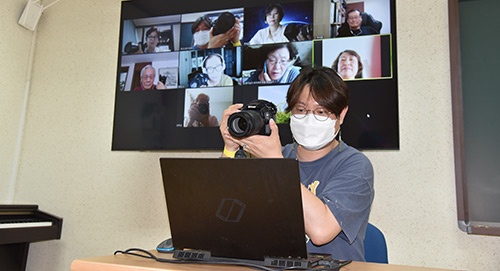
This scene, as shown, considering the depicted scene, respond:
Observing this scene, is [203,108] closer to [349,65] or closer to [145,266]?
[349,65]

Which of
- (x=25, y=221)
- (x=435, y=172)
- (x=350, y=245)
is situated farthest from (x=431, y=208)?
(x=25, y=221)

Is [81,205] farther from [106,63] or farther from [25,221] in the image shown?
[106,63]

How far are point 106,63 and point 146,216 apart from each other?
901 millimetres

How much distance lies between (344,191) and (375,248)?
32cm

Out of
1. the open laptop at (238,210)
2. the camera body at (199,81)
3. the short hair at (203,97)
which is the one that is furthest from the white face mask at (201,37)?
the open laptop at (238,210)

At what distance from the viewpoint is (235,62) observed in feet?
6.91

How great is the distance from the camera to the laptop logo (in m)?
0.80

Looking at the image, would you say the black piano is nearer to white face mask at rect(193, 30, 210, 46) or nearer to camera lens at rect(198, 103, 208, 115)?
camera lens at rect(198, 103, 208, 115)

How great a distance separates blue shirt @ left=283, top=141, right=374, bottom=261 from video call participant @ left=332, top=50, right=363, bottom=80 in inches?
25.7

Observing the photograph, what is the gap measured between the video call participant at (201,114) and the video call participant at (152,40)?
410mm

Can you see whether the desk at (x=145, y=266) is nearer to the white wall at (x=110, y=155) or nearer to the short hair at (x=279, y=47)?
the white wall at (x=110, y=155)

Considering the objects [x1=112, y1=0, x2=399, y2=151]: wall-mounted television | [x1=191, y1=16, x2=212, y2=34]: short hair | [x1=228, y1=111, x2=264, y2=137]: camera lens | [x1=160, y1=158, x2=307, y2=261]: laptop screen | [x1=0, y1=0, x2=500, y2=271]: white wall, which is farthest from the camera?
[x1=191, y1=16, x2=212, y2=34]: short hair

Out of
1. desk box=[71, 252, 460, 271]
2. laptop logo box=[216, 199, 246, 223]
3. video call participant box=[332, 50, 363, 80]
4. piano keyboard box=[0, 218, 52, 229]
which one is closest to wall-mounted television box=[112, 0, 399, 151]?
video call participant box=[332, 50, 363, 80]

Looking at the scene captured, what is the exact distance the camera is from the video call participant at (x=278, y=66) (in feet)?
6.56
